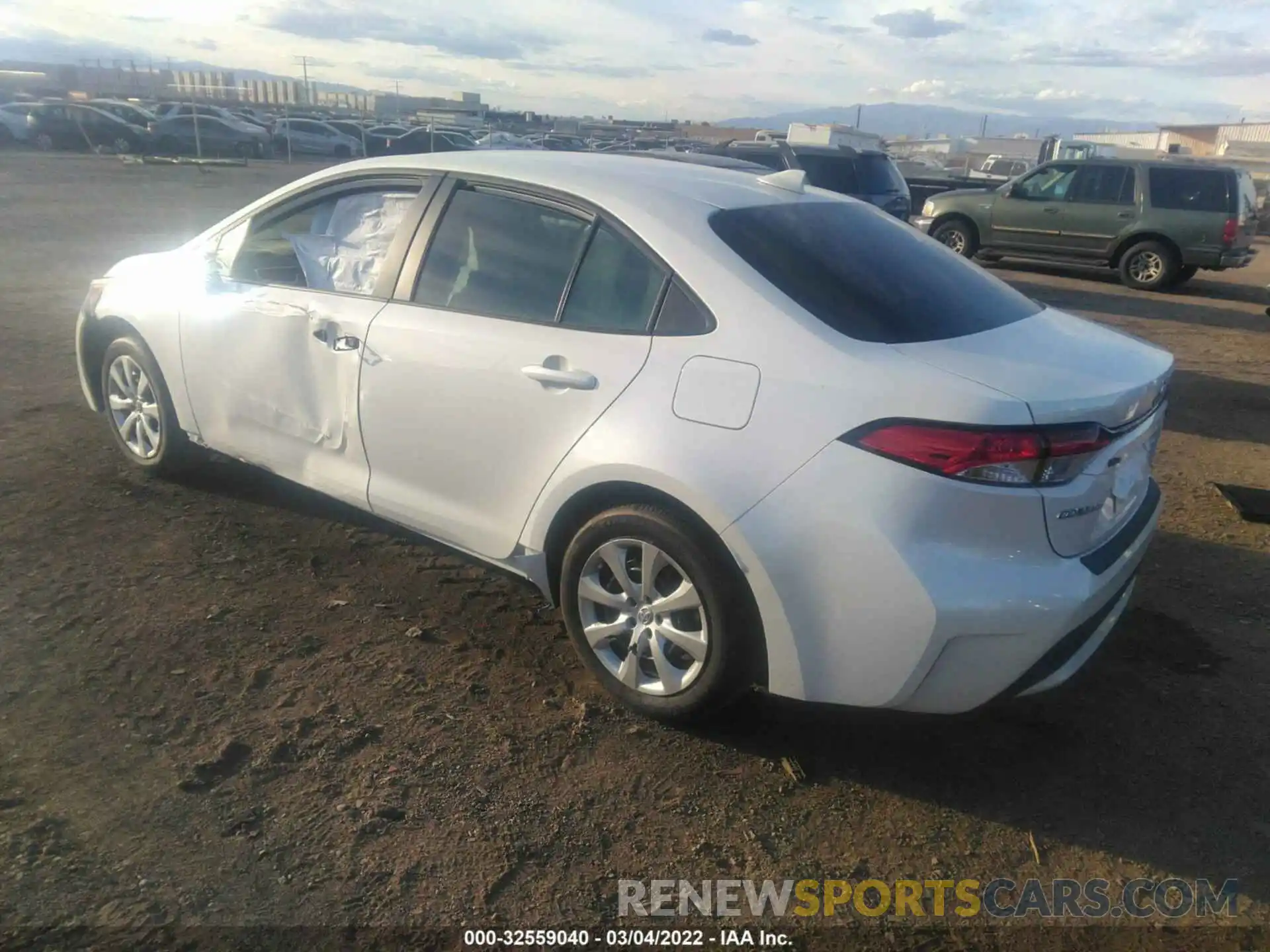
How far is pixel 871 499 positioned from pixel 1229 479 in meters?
4.34

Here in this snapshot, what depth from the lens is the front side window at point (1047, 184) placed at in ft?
47.7

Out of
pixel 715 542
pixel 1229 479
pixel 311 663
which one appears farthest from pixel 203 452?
pixel 1229 479

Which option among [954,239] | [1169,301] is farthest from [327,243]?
[954,239]

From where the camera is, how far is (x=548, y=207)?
3443mm

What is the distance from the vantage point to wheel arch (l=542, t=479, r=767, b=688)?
9.27 ft

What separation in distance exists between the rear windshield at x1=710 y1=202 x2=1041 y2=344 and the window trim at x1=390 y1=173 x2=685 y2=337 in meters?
0.28

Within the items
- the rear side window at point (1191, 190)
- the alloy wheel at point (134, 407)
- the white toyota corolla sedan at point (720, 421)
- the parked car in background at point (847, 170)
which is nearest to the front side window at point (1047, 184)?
the rear side window at point (1191, 190)

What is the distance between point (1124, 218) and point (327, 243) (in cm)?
1301

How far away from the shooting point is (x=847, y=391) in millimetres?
2654

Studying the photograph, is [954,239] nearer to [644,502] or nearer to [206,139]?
[644,502]

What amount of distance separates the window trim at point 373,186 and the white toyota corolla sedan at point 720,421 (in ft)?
0.05

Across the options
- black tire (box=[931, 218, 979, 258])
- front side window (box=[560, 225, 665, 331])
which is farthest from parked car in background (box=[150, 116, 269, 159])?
front side window (box=[560, 225, 665, 331])

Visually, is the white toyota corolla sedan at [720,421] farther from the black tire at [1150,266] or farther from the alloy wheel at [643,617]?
the black tire at [1150,266]

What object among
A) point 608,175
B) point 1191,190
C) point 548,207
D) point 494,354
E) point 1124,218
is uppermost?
point 608,175
